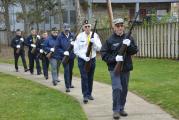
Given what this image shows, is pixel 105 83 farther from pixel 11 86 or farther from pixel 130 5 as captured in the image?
pixel 130 5

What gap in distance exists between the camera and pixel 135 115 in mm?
10086

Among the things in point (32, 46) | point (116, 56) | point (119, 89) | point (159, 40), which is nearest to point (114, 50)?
point (116, 56)

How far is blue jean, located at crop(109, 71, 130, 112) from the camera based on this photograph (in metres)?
9.71

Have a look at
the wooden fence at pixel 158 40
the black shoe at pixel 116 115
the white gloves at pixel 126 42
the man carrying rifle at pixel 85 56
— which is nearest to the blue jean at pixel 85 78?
the man carrying rifle at pixel 85 56

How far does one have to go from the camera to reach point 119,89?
973cm

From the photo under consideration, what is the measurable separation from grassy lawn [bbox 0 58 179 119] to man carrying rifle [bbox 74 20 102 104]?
149cm

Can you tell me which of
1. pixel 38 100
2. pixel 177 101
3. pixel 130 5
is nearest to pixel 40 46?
pixel 38 100

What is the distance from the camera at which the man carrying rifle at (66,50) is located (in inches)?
533

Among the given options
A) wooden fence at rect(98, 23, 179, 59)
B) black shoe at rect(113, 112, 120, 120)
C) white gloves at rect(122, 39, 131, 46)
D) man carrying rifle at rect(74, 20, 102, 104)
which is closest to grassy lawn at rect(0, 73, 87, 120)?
man carrying rifle at rect(74, 20, 102, 104)

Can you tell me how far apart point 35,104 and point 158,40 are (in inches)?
541

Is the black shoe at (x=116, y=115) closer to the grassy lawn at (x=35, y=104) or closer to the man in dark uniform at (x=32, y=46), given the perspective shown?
the grassy lawn at (x=35, y=104)

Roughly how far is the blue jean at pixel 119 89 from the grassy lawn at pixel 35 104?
68cm

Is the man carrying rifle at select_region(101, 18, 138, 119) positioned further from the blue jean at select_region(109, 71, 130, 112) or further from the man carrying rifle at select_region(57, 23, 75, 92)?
the man carrying rifle at select_region(57, 23, 75, 92)

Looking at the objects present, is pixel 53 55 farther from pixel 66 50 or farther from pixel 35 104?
pixel 35 104
